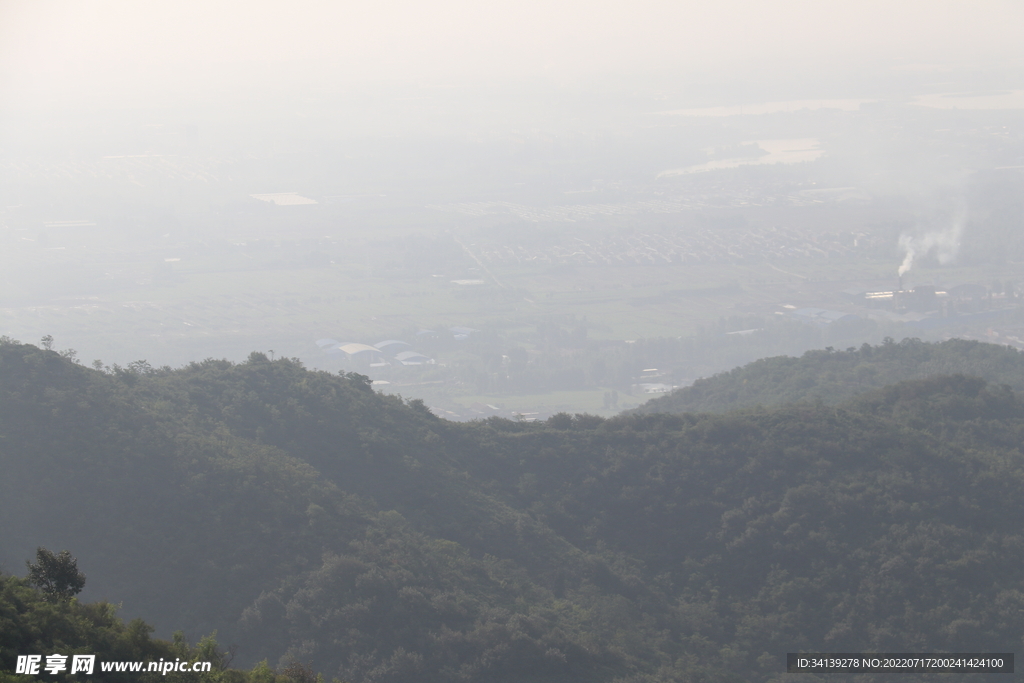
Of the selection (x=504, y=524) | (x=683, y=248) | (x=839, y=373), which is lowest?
(x=504, y=524)

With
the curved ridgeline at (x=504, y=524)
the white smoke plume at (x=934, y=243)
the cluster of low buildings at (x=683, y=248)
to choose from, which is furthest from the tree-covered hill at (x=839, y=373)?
the white smoke plume at (x=934, y=243)

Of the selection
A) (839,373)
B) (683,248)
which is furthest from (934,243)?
(839,373)

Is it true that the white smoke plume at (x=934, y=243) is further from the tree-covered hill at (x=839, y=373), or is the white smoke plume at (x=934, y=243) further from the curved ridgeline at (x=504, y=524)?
the curved ridgeline at (x=504, y=524)

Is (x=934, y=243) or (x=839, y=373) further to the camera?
(x=934, y=243)

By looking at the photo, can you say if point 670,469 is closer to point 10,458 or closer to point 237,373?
point 237,373

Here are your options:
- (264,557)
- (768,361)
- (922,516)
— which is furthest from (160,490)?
(768,361)

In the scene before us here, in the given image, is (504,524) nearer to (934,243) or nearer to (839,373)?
(839,373)
